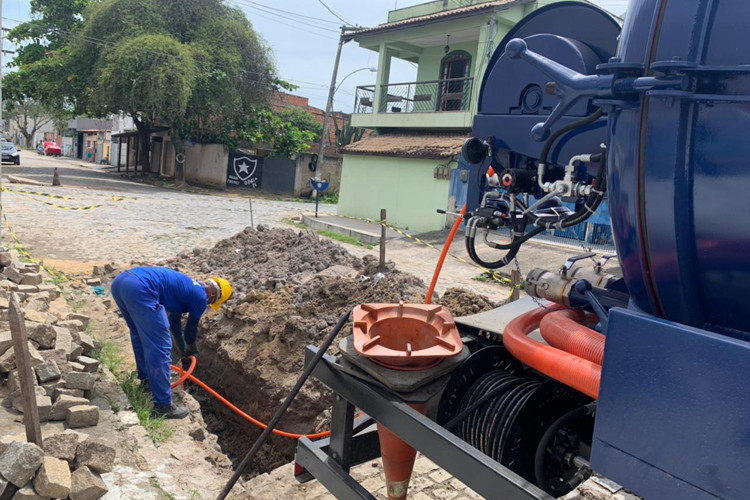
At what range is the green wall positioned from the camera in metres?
17.4

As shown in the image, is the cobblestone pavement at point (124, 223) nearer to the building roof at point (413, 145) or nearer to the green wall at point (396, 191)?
the green wall at point (396, 191)

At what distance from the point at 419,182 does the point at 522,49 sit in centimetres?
1570

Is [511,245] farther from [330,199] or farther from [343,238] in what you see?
[330,199]

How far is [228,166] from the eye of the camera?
2900 centimetres

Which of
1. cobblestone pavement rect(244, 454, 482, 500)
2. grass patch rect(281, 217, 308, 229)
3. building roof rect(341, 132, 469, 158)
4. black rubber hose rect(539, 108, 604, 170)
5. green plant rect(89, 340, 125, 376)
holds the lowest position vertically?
green plant rect(89, 340, 125, 376)

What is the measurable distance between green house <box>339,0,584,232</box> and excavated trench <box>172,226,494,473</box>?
29.8 ft

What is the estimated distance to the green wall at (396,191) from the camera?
685 inches

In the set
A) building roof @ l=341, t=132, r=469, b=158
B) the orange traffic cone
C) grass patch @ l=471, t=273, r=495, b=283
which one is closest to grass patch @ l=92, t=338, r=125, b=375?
the orange traffic cone

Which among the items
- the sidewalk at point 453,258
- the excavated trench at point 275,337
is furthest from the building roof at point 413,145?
the excavated trench at point 275,337

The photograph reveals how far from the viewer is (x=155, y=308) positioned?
5012mm

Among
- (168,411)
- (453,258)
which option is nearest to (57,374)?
(168,411)

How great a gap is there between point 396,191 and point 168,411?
46.6ft

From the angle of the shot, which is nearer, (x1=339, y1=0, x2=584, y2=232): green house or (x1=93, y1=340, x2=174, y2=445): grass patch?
(x1=93, y1=340, x2=174, y2=445): grass patch

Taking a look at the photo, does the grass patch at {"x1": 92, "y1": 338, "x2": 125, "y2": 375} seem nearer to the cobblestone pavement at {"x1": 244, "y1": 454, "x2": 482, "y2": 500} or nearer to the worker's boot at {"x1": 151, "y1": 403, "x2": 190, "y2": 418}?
the worker's boot at {"x1": 151, "y1": 403, "x2": 190, "y2": 418}
